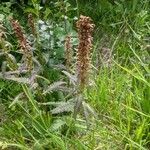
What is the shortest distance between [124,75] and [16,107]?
2.44 feet

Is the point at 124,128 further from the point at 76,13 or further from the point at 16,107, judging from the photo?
the point at 76,13

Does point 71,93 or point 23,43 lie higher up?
point 23,43

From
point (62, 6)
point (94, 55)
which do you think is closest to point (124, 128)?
point (94, 55)

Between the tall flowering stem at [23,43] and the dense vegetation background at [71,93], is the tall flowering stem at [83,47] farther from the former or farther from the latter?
the tall flowering stem at [23,43]

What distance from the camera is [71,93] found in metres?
2.43

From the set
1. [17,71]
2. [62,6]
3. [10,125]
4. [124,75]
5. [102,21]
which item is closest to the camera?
[17,71]

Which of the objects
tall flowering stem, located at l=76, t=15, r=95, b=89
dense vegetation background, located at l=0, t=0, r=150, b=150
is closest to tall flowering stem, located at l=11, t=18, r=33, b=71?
dense vegetation background, located at l=0, t=0, r=150, b=150

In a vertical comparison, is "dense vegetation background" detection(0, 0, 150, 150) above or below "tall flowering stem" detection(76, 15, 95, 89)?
below

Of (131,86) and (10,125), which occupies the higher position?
(131,86)

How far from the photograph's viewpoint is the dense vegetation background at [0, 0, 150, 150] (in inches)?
96.4

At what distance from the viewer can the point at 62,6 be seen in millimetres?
3441

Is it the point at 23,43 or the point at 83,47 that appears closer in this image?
the point at 83,47

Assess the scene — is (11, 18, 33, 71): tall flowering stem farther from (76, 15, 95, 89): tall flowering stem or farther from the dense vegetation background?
(76, 15, 95, 89): tall flowering stem

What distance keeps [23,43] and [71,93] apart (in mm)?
361
